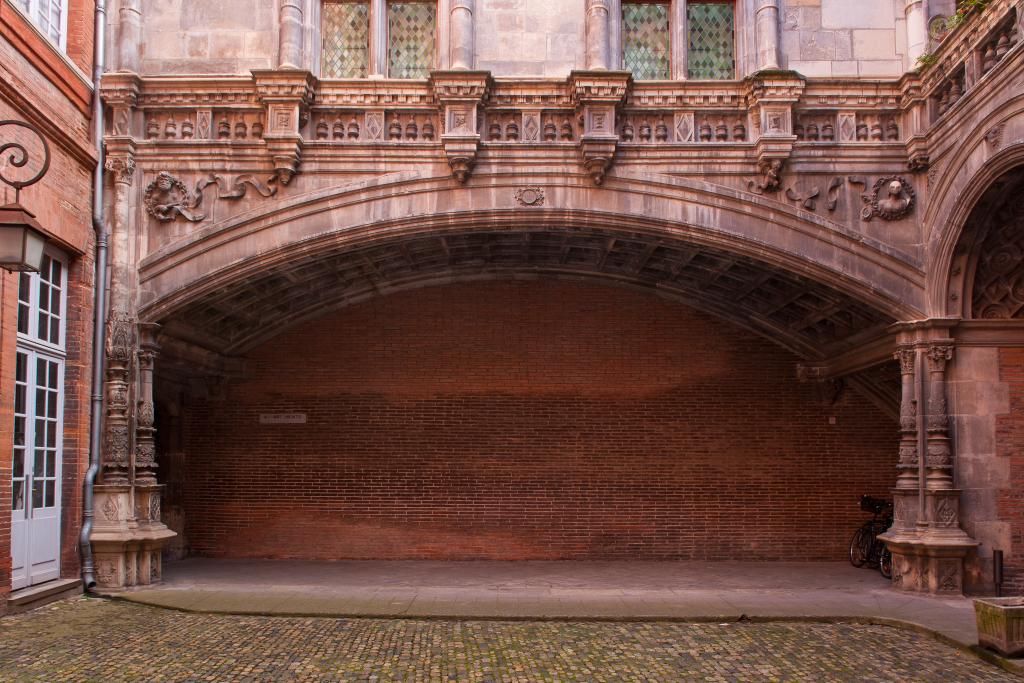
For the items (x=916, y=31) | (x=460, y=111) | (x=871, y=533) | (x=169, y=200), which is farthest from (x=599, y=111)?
(x=871, y=533)

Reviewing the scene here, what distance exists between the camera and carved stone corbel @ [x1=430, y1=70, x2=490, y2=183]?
38.7 ft

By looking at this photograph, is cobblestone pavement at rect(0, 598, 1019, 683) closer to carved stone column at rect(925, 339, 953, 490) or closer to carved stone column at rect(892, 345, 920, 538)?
carved stone column at rect(892, 345, 920, 538)

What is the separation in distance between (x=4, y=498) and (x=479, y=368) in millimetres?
7301

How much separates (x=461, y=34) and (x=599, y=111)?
76.1 inches

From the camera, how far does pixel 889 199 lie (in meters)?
11.9

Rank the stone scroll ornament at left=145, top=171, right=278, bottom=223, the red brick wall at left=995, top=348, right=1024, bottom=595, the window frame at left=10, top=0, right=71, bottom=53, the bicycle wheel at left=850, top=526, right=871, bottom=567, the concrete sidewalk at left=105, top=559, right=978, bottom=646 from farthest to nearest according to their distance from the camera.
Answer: the bicycle wheel at left=850, top=526, right=871, bottom=567
the stone scroll ornament at left=145, top=171, right=278, bottom=223
the red brick wall at left=995, top=348, right=1024, bottom=595
the window frame at left=10, top=0, right=71, bottom=53
the concrete sidewalk at left=105, top=559, right=978, bottom=646

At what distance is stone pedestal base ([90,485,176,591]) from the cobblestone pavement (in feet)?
3.49

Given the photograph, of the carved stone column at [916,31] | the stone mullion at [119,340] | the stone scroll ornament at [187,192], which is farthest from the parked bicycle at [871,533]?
the stone mullion at [119,340]

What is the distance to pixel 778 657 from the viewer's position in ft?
27.5

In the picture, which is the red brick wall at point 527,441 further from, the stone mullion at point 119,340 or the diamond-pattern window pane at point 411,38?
the diamond-pattern window pane at point 411,38

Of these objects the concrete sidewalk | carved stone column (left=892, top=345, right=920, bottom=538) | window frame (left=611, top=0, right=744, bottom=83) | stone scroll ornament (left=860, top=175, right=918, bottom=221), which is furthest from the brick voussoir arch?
the concrete sidewalk

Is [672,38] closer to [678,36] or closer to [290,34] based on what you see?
[678,36]

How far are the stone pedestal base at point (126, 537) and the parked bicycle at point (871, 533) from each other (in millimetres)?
9505

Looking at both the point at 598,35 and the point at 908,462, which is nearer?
the point at 908,462
